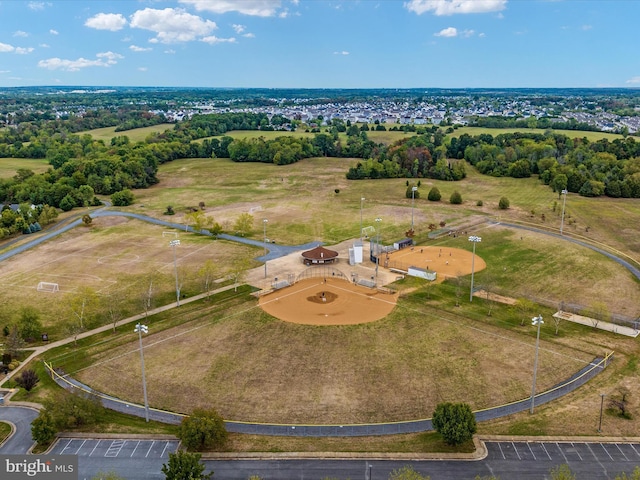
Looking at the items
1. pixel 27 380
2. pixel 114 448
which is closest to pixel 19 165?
pixel 27 380

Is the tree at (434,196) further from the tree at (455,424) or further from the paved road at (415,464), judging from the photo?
the tree at (455,424)

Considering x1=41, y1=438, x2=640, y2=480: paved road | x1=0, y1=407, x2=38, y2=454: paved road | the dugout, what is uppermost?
the dugout

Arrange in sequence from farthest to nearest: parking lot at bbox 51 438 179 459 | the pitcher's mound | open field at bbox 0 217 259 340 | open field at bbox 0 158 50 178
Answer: open field at bbox 0 158 50 178 < open field at bbox 0 217 259 340 < the pitcher's mound < parking lot at bbox 51 438 179 459

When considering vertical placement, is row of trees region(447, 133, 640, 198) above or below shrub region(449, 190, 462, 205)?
above

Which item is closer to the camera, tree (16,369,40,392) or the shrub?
tree (16,369,40,392)

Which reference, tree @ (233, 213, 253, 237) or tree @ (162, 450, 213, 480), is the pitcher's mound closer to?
tree @ (233, 213, 253, 237)

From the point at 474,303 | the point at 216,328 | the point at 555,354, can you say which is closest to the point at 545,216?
the point at 474,303

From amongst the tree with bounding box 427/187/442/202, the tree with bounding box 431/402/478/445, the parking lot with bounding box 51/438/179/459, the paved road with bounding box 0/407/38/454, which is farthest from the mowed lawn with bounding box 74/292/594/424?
the tree with bounding box 427/187/442/202
